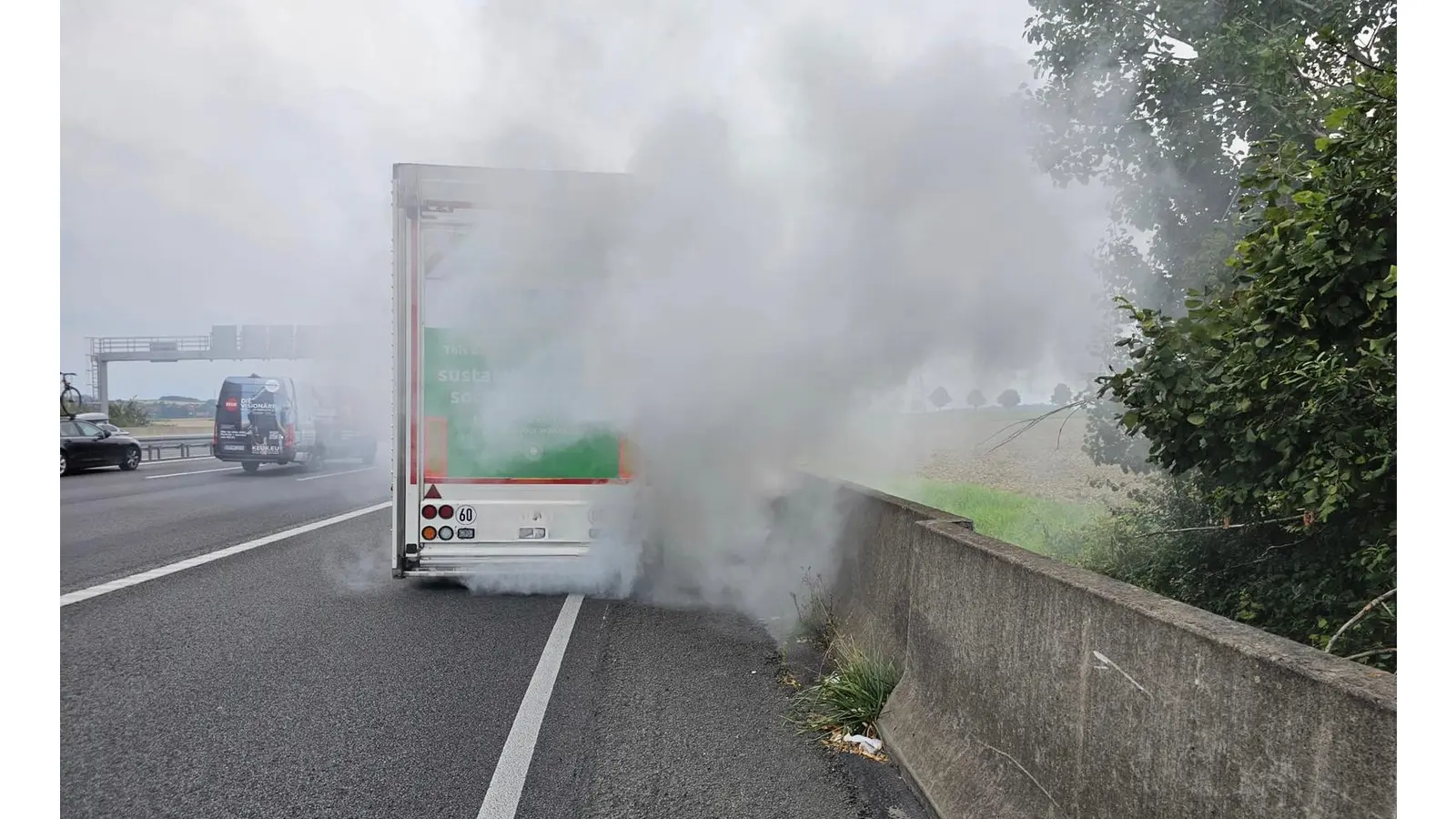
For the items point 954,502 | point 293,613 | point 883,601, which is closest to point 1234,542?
point 883,601

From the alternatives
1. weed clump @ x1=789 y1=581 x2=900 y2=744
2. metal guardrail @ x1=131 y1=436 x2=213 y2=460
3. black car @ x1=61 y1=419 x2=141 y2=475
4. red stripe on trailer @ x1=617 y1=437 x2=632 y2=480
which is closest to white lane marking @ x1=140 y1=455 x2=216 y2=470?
metal guardrail @ x1=131 y1=436 x2=213 y2=460

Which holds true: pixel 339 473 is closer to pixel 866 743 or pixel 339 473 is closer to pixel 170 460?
pixel 170 460

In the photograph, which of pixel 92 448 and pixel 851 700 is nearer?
pixel 851 700

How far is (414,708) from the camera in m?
4.67

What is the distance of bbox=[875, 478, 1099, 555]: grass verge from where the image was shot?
988cm

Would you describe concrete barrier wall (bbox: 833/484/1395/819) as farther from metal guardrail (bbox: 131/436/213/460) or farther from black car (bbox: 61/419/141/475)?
metal guardrail (bbox: 131/436/213/460)

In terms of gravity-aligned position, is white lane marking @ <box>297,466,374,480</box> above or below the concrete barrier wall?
below

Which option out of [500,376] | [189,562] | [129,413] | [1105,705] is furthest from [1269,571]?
[129,413]

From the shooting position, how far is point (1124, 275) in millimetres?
7938

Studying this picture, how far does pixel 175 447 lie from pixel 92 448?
426 inches

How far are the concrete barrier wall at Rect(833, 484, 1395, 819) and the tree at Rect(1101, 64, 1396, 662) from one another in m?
1.28

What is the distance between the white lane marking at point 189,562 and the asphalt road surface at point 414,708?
0.35 ft

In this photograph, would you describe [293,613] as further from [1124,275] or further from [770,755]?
[1124,275]

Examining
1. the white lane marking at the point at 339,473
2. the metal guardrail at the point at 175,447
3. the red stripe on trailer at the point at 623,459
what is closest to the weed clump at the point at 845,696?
the red stripe on trailer at the point at 623,459
